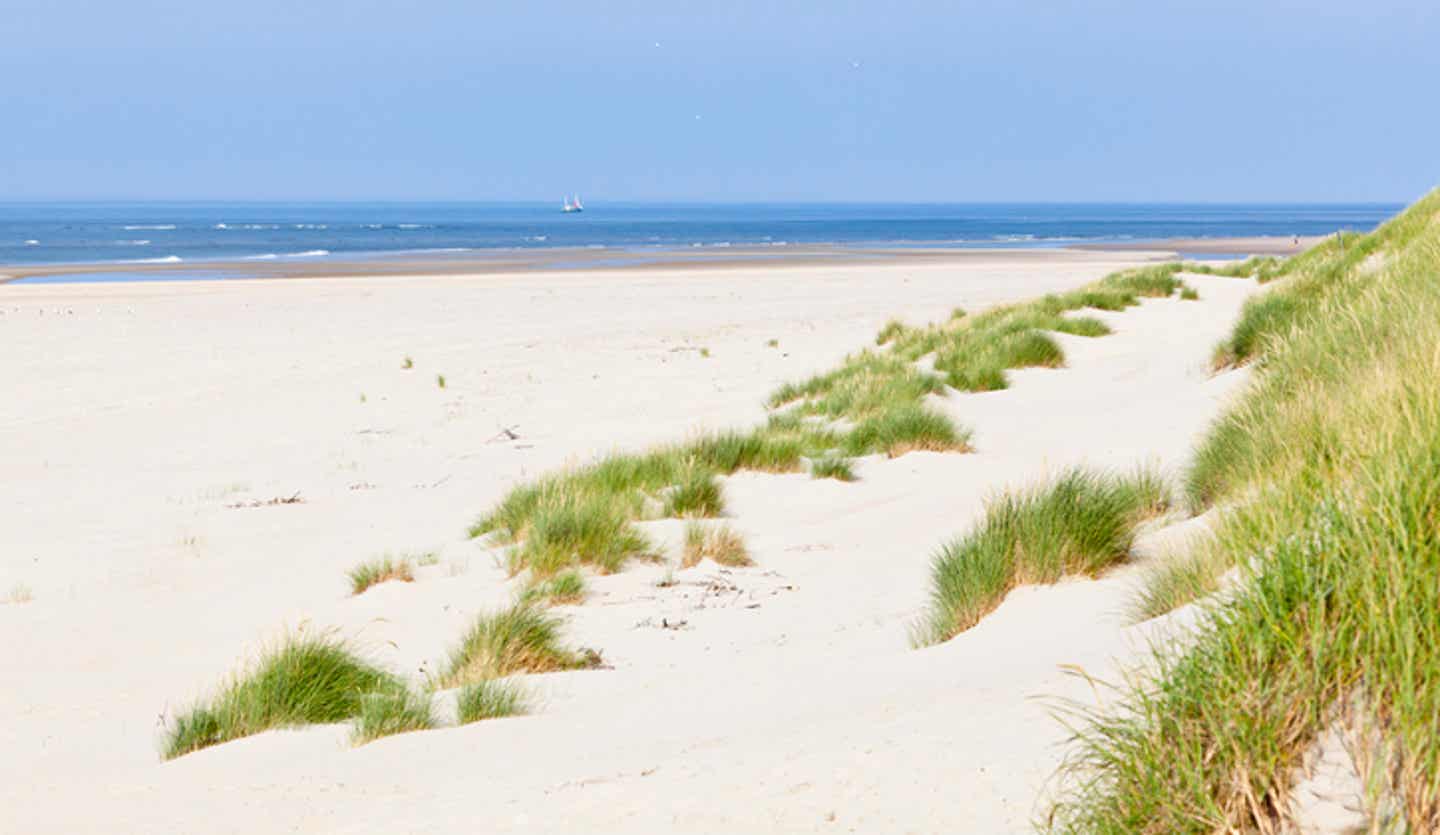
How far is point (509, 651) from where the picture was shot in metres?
5.48

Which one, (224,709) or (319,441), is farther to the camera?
(319,441)

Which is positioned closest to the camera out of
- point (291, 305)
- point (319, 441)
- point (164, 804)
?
point (164, 804)

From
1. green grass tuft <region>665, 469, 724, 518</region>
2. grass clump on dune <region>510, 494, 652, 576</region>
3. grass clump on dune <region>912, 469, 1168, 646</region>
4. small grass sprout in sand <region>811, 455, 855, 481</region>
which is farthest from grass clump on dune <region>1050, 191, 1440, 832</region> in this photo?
small grass sprout in sand <region>811, 455, 855, 481</region>

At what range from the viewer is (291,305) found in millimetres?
31078

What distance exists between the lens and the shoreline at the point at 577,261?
4672cm

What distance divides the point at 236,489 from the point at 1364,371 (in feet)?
26.1

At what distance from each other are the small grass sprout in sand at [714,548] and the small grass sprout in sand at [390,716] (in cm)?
257

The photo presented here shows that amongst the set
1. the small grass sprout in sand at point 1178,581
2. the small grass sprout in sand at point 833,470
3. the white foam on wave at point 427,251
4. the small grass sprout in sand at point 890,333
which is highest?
the small grass sprout in sand at point 1178,581

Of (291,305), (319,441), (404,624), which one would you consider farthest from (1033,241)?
(404,624)

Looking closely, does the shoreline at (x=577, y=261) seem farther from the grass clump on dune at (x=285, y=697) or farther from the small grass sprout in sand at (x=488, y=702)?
the small grass sprout in sand at (x=488, y=702)

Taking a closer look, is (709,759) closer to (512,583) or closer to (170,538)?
(512,583)

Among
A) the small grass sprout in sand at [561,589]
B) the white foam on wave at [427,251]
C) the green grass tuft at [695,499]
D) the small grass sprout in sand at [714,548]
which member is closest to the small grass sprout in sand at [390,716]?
the small grass sprout in sand at [561,589]

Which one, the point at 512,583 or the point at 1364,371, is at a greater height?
the point at 1364,371

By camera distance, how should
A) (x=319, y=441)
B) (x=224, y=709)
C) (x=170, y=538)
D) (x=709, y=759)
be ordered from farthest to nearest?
(x=319, y=441) → (x=170, y=538) → (x=224, y=709) → (x=709, y=759)
